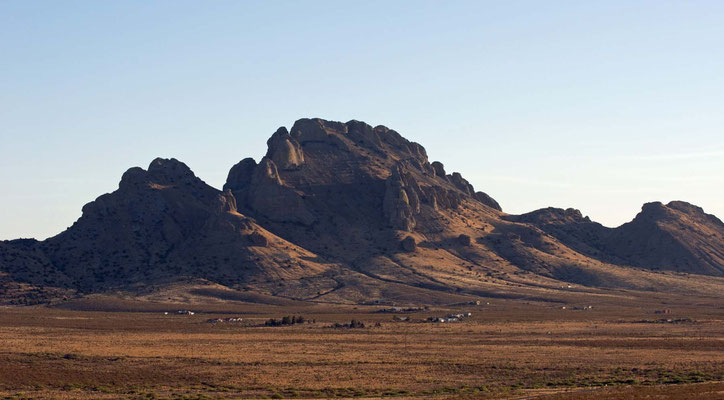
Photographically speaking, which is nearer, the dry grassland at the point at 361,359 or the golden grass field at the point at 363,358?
the golden grass field at the point at 363,358

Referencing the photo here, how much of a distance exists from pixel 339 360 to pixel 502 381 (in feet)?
69.1

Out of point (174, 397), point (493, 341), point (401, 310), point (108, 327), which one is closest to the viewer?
point (174, 397)

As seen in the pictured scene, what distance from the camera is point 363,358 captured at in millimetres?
92500

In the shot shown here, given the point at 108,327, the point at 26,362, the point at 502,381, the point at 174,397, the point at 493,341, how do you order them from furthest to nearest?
1. the point at 108,327
2. the point at 493,341
3. the point at 26,362
4. the point at 502,381
5. the point at 174,397

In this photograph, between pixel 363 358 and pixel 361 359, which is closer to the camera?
pixel 361 359

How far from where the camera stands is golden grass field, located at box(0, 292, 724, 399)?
70062 mm

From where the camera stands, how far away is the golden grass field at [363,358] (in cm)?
7006

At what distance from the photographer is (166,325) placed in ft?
459

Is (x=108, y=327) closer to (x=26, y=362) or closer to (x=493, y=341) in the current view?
(x=26, y=362)

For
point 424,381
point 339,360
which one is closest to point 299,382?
point 424,381

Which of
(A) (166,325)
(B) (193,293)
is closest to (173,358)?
(A) (166,325)

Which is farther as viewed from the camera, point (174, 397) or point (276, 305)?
point (276, 305)

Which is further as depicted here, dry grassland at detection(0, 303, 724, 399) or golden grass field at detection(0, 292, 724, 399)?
dry grassland at detection(0, 303, 724, 399)

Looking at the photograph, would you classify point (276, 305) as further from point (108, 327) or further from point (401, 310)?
point (108, 327)
